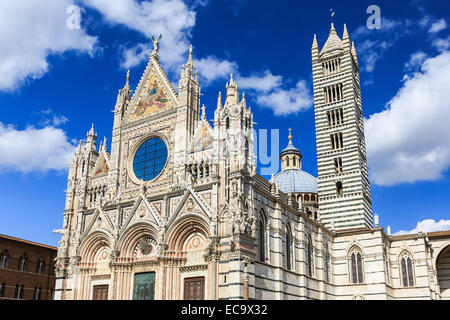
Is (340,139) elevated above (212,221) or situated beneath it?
elevated above

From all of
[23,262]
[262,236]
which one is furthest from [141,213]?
[23,262]

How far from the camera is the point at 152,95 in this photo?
3600cm

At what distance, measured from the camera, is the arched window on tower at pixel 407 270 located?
133 ft

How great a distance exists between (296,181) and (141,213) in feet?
94.1

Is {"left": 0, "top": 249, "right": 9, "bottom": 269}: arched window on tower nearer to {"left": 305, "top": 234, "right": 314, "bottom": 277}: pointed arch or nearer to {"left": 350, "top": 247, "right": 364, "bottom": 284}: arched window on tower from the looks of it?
{"left": 305, "top": 234, "right": 314, "bottom": 277}: pointed arch

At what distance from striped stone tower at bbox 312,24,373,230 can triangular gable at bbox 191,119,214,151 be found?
56.5 feet

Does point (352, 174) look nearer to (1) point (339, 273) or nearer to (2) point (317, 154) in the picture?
(2) point (317, 154)

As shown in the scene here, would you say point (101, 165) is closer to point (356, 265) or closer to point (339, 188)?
point (339, 188)

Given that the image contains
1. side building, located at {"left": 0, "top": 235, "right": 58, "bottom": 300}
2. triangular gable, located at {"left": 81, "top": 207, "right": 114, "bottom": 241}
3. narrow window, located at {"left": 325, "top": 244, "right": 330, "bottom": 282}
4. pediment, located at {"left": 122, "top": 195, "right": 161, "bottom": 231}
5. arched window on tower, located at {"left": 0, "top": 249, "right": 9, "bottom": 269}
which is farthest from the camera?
narrow window, located at {"left": 325, "top": 244, "right": 330, "bottom": 282}

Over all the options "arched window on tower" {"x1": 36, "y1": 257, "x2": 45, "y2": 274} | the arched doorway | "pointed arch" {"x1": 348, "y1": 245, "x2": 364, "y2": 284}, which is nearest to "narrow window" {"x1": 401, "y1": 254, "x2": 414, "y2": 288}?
"pointed arch" {"x1": 348, "y1": 245, "x2": 364, "y2": 284}

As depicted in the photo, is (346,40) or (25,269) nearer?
(25,269)

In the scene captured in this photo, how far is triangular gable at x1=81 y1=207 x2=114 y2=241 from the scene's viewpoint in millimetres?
33031

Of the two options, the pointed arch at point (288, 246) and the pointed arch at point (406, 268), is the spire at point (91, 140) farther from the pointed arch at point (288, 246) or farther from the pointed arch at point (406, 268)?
the pointed arch at point (406, 268)

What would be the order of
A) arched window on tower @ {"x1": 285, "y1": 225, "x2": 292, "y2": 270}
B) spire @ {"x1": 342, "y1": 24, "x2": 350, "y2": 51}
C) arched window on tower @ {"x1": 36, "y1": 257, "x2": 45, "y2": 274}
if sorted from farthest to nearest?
spire @ {"x1": 342, "y1": 24, "x2": 350, "y2": 51} → arched window on tower @ {"x1": 36, "y1": 257, "x2": 45, "y2": 274} → arched window on tower @ {"x1": 285, "y1": 225, "x2": 292, "y2": 270}
